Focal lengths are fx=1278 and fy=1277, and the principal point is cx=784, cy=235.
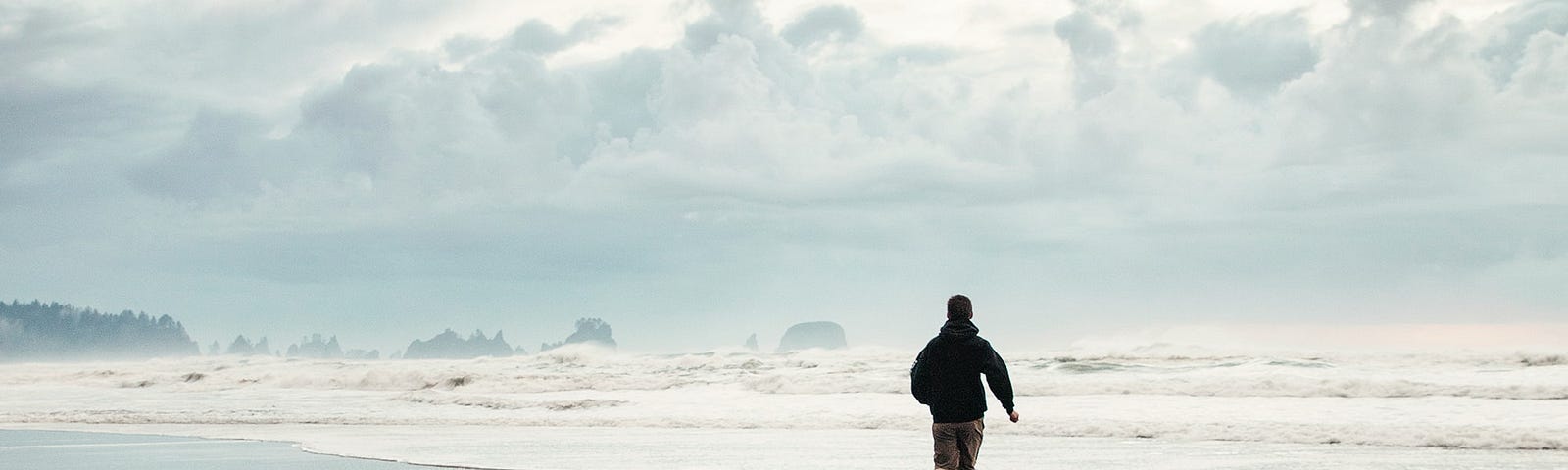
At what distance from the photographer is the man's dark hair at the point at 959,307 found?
32.3 feet

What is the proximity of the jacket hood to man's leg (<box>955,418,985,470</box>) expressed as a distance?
70cm

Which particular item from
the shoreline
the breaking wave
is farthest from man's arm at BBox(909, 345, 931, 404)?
A: the breaking wave

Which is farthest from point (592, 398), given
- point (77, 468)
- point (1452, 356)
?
point (1452, 356)

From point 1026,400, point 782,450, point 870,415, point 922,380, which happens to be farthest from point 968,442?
point 1026,400

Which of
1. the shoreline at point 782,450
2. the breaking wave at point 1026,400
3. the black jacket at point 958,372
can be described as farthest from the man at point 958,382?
the breaking wave at point 1026,400

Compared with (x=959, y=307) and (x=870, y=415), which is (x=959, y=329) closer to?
(x=959, y=307)

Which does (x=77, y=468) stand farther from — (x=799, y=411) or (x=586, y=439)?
(x=799, y=411)

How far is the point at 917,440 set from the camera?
1842cm

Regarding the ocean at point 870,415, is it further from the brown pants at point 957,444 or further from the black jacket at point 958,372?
the black jacket at point 958,372

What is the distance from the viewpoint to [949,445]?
9.91 metres

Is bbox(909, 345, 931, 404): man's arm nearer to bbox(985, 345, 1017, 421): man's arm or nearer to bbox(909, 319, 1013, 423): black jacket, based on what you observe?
bbox(909, 319, 1013, 423): black jacket

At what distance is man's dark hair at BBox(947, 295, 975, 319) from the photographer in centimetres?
985

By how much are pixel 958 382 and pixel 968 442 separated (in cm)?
49

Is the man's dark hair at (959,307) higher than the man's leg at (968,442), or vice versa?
the man's dark hair at (959,307)
